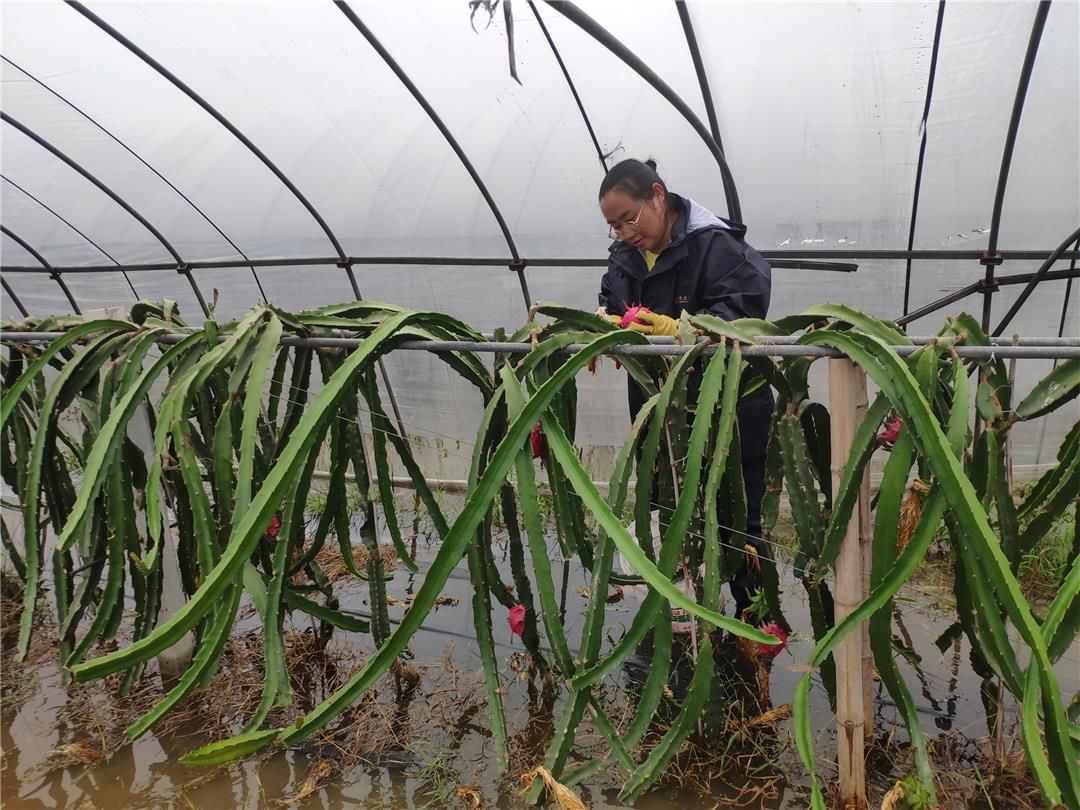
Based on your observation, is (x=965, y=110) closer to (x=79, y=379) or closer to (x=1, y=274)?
(x=79, y=379)

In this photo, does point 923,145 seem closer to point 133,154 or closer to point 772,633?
point 772,633

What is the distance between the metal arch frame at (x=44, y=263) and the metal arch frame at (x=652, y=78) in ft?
13.4

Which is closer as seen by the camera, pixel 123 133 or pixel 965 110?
pixel 965 110

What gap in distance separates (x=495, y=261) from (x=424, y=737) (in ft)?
7.86

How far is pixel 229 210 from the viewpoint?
4.08 m

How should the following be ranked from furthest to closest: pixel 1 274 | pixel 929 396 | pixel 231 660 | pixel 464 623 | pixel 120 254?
pixel 1 274 → pixel 120 254 → pixel 464 623 → pixel 231 660 → pixel 929 396

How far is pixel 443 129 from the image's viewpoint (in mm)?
3326

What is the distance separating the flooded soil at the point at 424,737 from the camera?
5.80 ft

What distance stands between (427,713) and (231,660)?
74 cm

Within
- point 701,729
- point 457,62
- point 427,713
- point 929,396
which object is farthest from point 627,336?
point 457,62

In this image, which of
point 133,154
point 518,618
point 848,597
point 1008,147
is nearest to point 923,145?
point 1008,147

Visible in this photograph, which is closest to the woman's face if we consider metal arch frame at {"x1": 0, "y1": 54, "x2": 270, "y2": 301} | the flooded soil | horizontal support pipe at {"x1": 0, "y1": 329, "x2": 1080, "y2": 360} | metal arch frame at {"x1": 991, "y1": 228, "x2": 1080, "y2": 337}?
horizontal support pipe at {"x1": 0, "y1": 329, "x2": 1080, "y2": 360}

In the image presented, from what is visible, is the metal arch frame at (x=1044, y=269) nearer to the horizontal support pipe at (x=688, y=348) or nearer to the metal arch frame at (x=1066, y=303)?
the metal arch frame at (x=1066, y=303)

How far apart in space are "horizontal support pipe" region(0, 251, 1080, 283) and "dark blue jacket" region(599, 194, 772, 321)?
119cm
